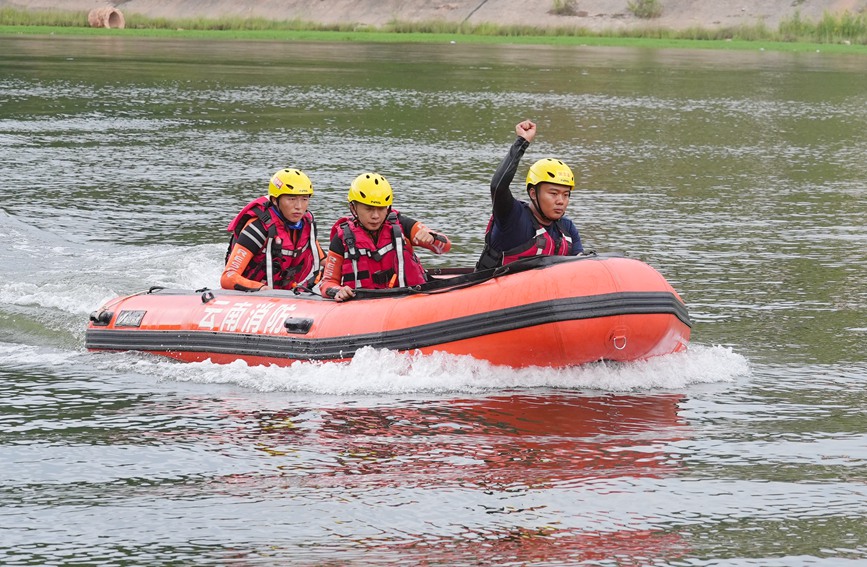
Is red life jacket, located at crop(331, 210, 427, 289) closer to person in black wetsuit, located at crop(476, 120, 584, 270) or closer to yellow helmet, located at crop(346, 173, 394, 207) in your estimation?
yellow helmet, located at crop(346, 173, 394, 207)

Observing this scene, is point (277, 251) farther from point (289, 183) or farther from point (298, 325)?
point (298, 325)

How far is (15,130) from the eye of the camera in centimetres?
2533

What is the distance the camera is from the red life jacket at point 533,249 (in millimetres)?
9742

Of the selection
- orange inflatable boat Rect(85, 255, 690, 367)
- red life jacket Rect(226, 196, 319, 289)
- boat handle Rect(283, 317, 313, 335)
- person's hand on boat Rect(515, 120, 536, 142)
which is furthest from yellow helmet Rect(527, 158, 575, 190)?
red life jacket Rect(226, 196, 319, 289)

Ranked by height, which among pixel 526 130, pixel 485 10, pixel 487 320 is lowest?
pixel 487 320

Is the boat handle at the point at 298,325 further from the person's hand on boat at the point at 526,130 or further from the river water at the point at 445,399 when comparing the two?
the person's hand on boat at the point at 526,130

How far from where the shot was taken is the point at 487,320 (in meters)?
9.18

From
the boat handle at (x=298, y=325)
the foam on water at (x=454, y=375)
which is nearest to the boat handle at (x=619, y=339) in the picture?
the foam on water at (x=454, y=375)

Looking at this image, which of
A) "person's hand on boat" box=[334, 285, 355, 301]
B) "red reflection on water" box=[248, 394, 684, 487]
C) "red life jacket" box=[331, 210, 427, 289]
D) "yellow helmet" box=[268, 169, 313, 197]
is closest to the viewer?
"red reflection on water" box=[248, 394, 684, 487]

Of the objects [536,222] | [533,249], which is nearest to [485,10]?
[536,222]

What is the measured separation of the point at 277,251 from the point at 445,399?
2631 mm

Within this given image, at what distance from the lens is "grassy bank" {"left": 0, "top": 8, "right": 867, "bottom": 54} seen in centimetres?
5509

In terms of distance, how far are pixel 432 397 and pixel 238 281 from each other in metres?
2.41

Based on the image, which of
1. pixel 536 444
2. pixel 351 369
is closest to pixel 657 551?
pixel 536 444
